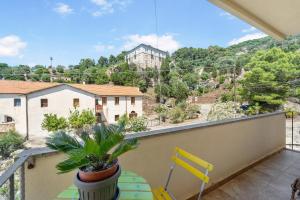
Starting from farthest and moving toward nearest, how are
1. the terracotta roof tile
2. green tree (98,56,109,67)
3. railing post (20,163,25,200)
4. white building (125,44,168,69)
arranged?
white building (125,44,168,69) → green tree (98,56,109,67) → the terracotta roof tile → railing post (20,163,25,200)

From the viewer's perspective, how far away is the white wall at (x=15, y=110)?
1.68 m

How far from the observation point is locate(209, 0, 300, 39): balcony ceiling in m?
1.99

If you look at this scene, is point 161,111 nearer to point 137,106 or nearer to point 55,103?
point 137,106

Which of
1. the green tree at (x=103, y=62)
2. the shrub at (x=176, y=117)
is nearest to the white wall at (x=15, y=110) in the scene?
the green tree at (x=103, y=62)

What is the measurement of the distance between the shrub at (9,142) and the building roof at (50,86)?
409 mm

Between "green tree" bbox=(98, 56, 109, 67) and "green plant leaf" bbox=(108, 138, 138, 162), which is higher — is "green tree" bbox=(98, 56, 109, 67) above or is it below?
above

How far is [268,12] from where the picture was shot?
7.36ft

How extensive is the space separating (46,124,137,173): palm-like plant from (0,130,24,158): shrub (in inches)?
26.8

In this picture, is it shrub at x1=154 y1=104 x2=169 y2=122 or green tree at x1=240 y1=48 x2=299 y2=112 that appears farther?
green tree at x1=240 y1=48 x2=299 y2=112

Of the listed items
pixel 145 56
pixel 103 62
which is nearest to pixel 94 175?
pixel 103 62

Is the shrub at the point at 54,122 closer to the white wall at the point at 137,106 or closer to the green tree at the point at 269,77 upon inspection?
the white wall at the point at 137,106

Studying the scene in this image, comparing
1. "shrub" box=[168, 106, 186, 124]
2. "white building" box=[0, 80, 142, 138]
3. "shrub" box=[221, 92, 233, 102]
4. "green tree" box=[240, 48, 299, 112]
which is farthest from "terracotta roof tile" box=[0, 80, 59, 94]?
"green tree" box=[240, 48, 299, 112]

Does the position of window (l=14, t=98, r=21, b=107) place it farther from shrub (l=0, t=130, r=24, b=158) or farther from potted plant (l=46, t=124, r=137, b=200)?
potted plant (l=46, t=124, r=137, b=200)

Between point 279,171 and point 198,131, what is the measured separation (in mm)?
1646
